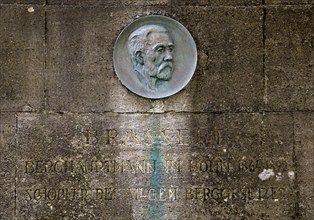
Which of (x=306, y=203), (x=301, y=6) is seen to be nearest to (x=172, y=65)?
(x=301, y=6)

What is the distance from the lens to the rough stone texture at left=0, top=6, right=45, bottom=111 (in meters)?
5.95

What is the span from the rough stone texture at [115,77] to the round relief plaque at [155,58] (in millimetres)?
82

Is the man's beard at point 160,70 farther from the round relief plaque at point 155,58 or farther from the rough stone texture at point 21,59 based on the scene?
the rough stone texture at point 21,59

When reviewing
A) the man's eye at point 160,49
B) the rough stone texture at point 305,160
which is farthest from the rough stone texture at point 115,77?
the rough stone texture at point 305,160

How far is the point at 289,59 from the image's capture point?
19.8 ft

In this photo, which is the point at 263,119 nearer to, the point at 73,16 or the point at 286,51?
the point at 286,51

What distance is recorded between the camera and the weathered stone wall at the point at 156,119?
5.89 metres

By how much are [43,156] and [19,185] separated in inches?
13.8

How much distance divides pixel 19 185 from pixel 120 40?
5.48ft

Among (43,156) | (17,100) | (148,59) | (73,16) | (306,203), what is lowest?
(306,203)

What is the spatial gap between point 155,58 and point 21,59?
50.6 inches

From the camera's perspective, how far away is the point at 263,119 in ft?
19.7

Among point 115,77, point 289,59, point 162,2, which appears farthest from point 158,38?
point 289,59

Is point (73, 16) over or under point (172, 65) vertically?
over
